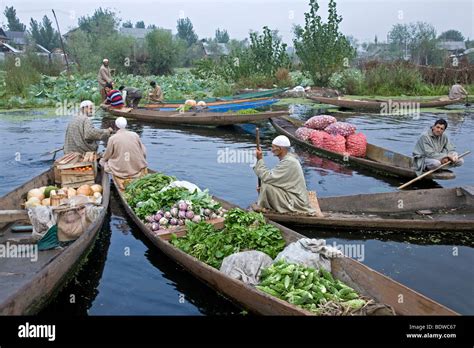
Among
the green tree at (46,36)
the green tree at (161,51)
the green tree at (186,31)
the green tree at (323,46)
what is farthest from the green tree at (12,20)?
the green tree at (323,46)

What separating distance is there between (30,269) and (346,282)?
325cm

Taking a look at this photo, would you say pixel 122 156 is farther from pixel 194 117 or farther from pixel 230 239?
pixel 194 117

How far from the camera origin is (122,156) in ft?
23.6

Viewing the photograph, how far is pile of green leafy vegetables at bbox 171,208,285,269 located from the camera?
15.9 ft

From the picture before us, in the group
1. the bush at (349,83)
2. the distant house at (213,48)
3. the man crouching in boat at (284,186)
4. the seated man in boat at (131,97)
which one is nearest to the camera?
the man crouching in boat at (284,186)

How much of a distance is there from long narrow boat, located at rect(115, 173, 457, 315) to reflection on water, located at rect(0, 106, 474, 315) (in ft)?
0.87

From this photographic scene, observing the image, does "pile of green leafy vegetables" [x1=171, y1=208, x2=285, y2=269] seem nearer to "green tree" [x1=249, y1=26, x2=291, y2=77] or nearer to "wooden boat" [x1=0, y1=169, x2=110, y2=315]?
"wooden boat" [x1=0, y1=169, x2=110, y2=315]

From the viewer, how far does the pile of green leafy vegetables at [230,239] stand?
4836 millimetres

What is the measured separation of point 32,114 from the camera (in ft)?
56.9

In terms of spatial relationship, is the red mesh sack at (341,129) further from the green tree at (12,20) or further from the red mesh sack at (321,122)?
the green tree at (12,20)

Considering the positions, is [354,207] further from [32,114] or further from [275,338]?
[32,114]

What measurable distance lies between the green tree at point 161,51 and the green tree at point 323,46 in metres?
14.1

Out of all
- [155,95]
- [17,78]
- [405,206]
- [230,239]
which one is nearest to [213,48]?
[17,78]

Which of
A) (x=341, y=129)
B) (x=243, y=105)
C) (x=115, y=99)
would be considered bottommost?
(x=341, y=129)
